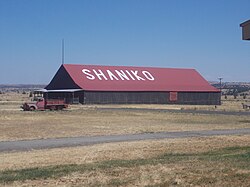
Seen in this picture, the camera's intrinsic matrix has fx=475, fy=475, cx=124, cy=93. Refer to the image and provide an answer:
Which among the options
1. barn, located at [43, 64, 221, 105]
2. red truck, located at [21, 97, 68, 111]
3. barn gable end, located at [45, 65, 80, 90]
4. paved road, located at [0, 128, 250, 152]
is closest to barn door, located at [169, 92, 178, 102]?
barn, located at [43, 64, 221, 105]

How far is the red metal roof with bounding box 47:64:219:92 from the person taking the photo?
8024cm

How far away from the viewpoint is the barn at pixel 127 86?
258 feet

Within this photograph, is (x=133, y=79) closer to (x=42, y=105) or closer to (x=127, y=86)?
(x=127, y=86)

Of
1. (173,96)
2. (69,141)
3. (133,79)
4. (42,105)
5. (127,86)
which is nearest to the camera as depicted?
(69,141)

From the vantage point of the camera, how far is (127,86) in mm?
81812

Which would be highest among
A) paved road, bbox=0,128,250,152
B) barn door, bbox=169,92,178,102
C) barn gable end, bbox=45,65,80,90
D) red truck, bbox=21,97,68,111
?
barn gable end, bbox=45,65,80,90

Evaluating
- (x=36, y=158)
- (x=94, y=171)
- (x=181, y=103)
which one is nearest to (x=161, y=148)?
(x=36, y=158)

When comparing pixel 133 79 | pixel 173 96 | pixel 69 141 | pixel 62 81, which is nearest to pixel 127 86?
pixel 133 79

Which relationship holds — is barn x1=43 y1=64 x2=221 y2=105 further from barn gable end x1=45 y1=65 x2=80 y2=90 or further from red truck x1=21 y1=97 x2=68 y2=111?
red truck x1=21 y1=97 x2=68 y2=111

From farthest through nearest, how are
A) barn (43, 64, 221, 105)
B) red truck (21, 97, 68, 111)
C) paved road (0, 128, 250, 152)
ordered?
barn (43, 64, 221, 105), red truck (21, 97, 68, 111), paved road (0, 128, 250, 152)

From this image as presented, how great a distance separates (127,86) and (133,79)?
4124mm

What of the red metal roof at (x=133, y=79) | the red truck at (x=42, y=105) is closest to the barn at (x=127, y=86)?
the red metal roof at (x=133, y=79)

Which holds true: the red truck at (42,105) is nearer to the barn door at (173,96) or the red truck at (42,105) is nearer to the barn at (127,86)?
the barn at (127,86)

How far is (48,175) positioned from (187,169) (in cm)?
301
